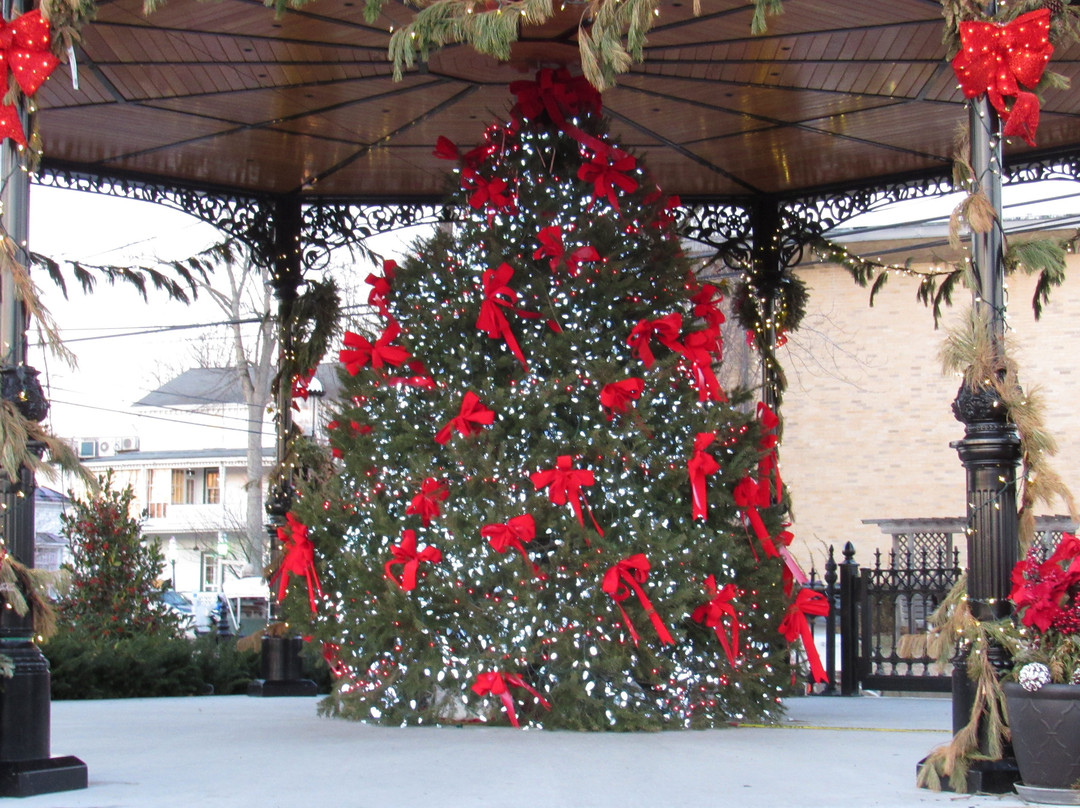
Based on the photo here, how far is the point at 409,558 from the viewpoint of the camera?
817cm

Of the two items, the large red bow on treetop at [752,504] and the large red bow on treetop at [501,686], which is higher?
the large red bow on treetop at [752,504]

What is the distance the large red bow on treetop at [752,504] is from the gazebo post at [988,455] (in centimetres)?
239

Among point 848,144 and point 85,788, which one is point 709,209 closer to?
point 848,144

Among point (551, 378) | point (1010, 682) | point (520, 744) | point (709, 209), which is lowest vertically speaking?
point (520, 744)

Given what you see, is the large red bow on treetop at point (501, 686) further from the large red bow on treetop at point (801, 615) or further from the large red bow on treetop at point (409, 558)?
the large red bow on treetop at point (801, 615)

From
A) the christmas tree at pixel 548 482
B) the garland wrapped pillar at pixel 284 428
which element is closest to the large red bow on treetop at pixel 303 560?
the christmas tree at pixel 548 482

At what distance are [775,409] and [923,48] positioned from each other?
4845mm

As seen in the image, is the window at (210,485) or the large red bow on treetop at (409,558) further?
the window at (210,485)

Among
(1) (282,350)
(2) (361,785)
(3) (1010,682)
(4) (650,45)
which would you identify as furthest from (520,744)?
(1) (282,350)

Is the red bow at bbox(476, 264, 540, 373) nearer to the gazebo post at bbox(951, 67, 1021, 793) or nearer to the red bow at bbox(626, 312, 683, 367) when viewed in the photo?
the red bow at bbox(626, 312, 683, 367)

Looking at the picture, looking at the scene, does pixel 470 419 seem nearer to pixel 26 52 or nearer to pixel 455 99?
pixel 455 99

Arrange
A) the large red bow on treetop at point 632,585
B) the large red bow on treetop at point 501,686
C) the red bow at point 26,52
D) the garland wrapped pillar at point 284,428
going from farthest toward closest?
the garland wrapped pillar at point 284,428 → the large red bow on treetop at point 501,686 → the large red bow on treetop at point 632,585 → the red bow at point 26,52

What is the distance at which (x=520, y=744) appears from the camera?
24.1ft

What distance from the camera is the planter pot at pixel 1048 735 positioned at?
5.57 meters
